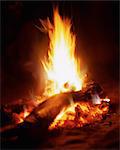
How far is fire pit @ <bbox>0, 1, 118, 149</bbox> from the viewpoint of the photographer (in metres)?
4.59

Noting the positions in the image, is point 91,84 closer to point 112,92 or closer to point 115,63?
point 112,92

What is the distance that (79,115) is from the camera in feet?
17.2

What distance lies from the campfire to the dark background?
243 cm

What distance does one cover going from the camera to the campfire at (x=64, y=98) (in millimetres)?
5070

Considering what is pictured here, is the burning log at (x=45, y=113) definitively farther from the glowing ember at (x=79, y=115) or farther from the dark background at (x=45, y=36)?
the dark background at (x=45, y=36)

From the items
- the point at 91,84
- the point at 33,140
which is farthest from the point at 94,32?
the point at 33,140

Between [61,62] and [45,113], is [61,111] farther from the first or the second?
[61,62]

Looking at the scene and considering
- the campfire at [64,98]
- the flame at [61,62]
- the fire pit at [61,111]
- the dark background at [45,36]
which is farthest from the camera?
the dark background at [45,36]

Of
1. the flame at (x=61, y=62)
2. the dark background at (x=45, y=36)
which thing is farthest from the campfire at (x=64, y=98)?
the dark background at (x=45, y=36)

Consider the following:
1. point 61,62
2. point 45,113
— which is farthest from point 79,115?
point 61,62

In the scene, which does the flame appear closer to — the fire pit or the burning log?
the fire pit

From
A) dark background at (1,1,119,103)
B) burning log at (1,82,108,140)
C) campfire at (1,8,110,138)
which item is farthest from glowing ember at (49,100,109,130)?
dark background at (1,1,119,103)

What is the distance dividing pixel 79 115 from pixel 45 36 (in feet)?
15.6

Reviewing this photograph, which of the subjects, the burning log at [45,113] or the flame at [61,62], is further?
the flame at [61,62]
